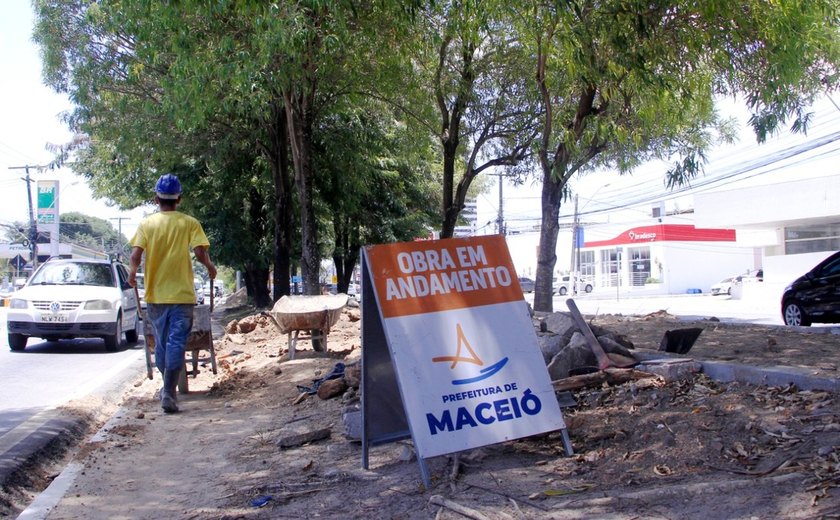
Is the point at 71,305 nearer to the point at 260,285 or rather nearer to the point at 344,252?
the point at 260,285

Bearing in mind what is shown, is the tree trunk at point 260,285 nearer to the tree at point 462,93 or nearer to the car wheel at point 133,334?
the car wheel at point 133,334

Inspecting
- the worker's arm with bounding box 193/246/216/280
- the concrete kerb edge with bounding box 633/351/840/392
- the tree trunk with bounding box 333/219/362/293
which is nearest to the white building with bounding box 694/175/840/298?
the tree trunk with bounding box 333/219/362/293

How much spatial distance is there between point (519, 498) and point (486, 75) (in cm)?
1167

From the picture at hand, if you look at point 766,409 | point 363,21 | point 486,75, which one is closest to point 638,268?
point 486,75

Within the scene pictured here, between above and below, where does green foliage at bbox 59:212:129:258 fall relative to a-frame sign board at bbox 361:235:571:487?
above

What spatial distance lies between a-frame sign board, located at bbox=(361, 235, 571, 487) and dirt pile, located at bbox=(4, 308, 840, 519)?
0.23m

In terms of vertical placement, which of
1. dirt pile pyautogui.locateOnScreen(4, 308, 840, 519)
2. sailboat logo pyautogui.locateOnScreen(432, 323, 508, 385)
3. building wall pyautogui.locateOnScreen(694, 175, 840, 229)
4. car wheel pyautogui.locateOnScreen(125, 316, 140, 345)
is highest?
building wall pyautogui.locateOnScreen(694, 175, 840, 229)

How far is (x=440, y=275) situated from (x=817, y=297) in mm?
12339

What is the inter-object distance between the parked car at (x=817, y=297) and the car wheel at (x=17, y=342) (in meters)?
14.4

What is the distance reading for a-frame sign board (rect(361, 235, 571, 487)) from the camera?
13.8 feet

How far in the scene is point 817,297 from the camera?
1432cm

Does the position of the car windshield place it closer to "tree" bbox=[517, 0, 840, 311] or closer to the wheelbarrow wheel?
the wheelbarrow wheel

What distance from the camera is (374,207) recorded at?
26.0m

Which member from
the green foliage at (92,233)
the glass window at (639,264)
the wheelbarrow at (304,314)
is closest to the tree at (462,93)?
the wheelbarrow at (304,314)
